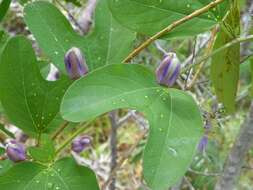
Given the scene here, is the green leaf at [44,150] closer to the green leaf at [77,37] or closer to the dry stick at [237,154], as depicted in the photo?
the green leaf at [77,37]

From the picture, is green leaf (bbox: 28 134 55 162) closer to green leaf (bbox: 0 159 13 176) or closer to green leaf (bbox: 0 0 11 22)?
green leaf (bbox: 0 159 13 176)

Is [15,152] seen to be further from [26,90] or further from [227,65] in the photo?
[227,65]

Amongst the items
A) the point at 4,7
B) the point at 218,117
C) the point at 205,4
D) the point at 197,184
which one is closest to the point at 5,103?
the point at 4,7

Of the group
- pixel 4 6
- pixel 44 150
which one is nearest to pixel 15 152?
pixel 44 150

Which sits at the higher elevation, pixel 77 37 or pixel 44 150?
pixel 77 37

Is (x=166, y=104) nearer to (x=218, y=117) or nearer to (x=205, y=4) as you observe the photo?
(x=205, y=4)
